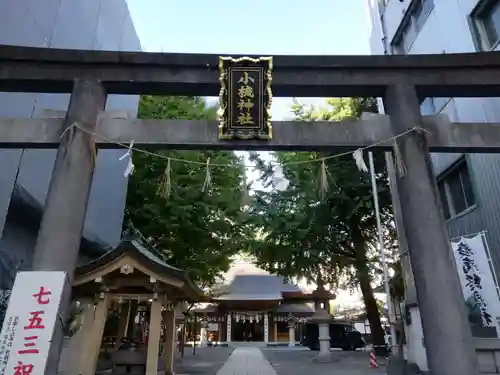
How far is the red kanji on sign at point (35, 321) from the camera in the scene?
16.3 feet

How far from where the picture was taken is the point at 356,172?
16.4 m

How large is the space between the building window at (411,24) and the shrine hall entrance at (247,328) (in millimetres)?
25762

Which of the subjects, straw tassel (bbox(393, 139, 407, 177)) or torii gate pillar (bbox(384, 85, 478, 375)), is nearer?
torii gate pillar (bbox(384, 85, 478, 375))

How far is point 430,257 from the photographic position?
5.46 m

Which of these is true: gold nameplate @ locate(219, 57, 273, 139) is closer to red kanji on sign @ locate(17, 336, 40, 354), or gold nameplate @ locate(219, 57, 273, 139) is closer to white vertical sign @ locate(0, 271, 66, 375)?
white vertical sign @ locate(0, 271, 66, 375)

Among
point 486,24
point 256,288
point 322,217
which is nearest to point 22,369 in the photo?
point 486,24

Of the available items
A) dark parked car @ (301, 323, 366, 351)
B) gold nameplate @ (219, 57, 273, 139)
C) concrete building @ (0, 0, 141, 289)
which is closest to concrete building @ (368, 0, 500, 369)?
gold nameplate @ (219, 57, 273, 139)

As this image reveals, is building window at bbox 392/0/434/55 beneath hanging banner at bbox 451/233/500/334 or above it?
Result: above

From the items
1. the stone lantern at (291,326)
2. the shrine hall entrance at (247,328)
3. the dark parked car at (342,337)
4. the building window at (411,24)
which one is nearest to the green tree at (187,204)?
the building window at (411,24)

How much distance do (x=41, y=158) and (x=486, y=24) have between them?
41.5 ft

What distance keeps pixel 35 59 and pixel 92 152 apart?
2.00 m

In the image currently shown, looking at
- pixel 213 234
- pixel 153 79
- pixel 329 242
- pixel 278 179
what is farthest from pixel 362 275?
pixel 153 79

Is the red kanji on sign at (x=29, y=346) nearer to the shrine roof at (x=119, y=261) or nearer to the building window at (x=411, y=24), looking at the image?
the shrine roof at (x=119, y=261)

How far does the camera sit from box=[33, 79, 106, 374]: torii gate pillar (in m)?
5.30
